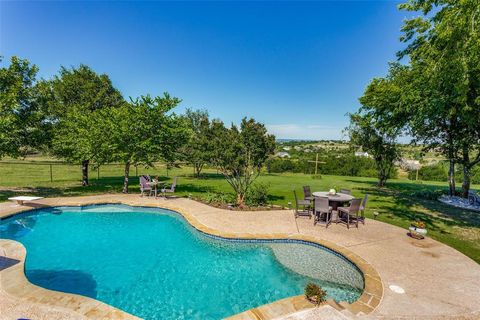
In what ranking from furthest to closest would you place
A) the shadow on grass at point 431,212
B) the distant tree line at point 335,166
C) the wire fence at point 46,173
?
the distant tree line at point 335,166 → the wire fence at point 46,173 → the shadow on grass at point 431,212

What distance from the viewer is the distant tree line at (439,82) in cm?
773

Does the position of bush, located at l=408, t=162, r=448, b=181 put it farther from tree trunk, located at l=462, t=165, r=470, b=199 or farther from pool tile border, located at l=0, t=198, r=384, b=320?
pool tile border, located at l=0, t=198, r=384, b=320

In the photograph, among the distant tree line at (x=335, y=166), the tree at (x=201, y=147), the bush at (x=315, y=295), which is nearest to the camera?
the bush at (x=315, y=295)

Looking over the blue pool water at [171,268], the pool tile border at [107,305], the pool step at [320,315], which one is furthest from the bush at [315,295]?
the pool step at [320,315]

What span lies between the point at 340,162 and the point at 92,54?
36304 millimetres

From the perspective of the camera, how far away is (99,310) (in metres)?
3.81

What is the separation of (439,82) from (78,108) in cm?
2024

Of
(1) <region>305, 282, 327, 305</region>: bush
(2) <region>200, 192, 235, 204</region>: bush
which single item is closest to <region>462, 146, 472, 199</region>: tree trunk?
(2) <region>200, 192, 235, 204</region>: bush

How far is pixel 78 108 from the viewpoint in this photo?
51.7 ft

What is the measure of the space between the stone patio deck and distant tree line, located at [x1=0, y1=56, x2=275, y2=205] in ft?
10.0

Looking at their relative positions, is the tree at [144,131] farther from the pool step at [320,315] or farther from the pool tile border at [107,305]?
the pool step at [320,315]

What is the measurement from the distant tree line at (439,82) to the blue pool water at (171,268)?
317 inches

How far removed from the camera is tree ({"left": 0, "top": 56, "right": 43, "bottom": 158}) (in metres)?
10.9

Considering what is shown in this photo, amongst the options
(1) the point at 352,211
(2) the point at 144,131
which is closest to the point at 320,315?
(1) the point at 352,211
